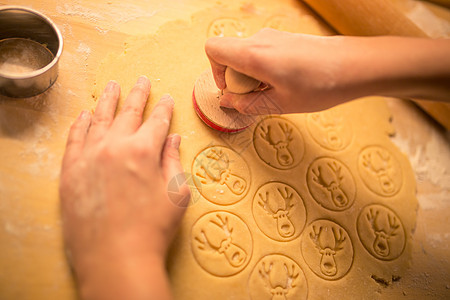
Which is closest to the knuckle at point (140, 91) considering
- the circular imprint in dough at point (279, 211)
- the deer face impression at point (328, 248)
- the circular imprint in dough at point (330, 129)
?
the circular imprint in dough at point (279, 211)

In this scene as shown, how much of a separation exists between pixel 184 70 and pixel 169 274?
0.84 meters

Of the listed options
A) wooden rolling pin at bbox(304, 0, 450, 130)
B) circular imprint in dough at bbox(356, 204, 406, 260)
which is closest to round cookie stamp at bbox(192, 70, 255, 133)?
circular imprint in dough at bbox(356, 204, 406, 260)

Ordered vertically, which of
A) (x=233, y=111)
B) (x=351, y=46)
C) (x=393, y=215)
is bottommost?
(x=393, y=215)

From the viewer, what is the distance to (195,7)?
1550 millimetres

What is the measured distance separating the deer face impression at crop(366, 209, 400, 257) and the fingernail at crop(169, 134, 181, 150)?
0.90 m

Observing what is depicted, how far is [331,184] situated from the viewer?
1380mm

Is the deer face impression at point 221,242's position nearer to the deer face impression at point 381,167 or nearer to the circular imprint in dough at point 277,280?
the circular imprint in dough at point 277,280

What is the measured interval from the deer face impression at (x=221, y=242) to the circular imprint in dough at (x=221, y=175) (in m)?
0.09

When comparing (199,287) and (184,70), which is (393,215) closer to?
(199,287)

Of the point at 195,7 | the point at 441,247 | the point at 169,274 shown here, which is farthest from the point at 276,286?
the point at 195,7

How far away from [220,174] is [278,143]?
0.32 metres

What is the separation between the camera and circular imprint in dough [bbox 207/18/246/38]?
150 cm

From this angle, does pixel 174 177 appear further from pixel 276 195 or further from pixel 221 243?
pixel 276 195

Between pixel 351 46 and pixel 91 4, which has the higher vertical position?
pixel 351 46
